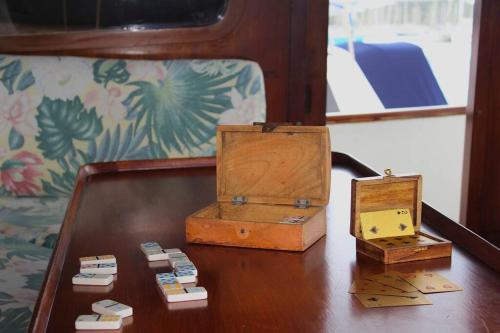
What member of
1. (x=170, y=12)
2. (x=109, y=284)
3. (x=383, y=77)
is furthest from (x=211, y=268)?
(x=383, y=77)

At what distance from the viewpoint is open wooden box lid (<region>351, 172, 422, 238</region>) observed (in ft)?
4.18

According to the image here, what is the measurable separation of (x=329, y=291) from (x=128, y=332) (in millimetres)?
330

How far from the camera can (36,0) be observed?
275 centimetres

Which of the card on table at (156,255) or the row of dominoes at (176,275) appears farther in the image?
the card on table at (156,255)

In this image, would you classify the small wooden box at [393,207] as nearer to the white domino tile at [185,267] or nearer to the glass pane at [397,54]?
the white domino tile at [185,267]

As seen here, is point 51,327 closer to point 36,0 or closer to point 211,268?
point 211,268

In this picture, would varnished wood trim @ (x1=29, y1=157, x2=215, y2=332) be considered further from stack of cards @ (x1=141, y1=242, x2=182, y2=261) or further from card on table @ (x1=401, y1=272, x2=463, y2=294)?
card on table @ (x1=401, y1=272, x2=463, y2=294)

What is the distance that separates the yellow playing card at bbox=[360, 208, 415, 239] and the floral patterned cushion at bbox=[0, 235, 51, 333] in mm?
847

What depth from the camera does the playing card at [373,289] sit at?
1.08 metres

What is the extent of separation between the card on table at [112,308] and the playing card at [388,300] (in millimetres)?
354

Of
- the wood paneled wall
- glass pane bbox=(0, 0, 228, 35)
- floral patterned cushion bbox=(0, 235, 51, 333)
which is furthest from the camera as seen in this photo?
the wood paneled wall

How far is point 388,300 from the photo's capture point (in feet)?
3.44

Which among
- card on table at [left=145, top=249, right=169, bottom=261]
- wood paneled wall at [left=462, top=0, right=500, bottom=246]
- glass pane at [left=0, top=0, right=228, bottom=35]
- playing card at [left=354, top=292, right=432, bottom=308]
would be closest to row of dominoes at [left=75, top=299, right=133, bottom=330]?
card on table at [left=145, top=249, right=169, bottom=261]

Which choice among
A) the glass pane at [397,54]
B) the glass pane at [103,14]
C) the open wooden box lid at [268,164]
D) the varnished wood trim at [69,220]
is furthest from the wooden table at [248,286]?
the glass pane at [397,54]
